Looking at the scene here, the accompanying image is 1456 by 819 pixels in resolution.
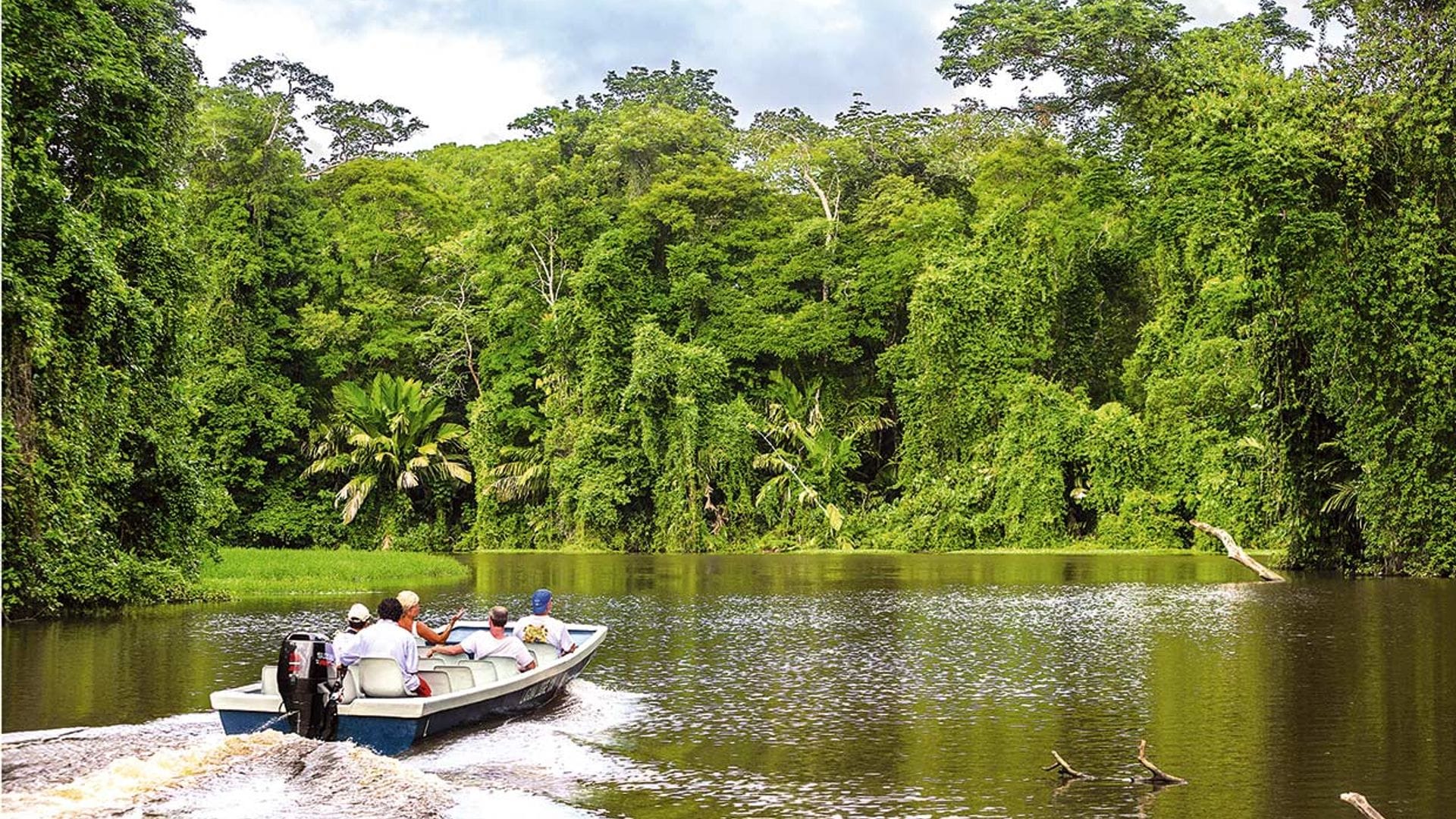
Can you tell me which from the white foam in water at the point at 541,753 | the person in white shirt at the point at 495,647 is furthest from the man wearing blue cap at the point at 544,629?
the white foam in water at the point at 541,753

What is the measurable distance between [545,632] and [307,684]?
4164 mm

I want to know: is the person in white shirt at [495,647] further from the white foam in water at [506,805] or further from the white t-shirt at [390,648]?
the white foam in water at [506,805]

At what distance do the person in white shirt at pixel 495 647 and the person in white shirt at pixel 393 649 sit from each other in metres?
1.67

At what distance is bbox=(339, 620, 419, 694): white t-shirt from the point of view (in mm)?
11500

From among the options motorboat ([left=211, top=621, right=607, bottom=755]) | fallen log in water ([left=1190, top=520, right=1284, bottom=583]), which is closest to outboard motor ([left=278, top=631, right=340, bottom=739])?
motorboat ([left=211, top=621, right=607, bottom=755])

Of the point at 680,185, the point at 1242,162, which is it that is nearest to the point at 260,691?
the point at 1242,162

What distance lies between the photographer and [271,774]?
966cm

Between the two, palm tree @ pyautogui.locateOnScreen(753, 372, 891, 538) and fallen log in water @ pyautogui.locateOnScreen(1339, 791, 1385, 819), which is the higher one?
palm tree @ pyautogui.locateOnScreen(753, 372, 891, 538)

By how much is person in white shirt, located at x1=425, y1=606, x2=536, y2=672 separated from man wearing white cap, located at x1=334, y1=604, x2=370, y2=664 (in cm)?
143

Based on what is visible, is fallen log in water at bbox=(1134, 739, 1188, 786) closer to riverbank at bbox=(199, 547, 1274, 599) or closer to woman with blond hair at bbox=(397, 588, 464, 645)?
woman with blond hair at bbox=(397, 588, 464, 645)

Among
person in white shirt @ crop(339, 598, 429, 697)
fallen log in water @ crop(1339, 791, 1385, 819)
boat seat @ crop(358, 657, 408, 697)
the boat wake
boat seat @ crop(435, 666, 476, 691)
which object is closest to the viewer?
fallen log in water @ crop(1339, 791, 1385, 819)

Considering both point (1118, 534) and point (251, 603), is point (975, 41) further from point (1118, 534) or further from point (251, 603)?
point (251, 603)

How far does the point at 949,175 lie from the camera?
165 feet

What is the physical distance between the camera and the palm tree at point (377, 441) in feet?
152
